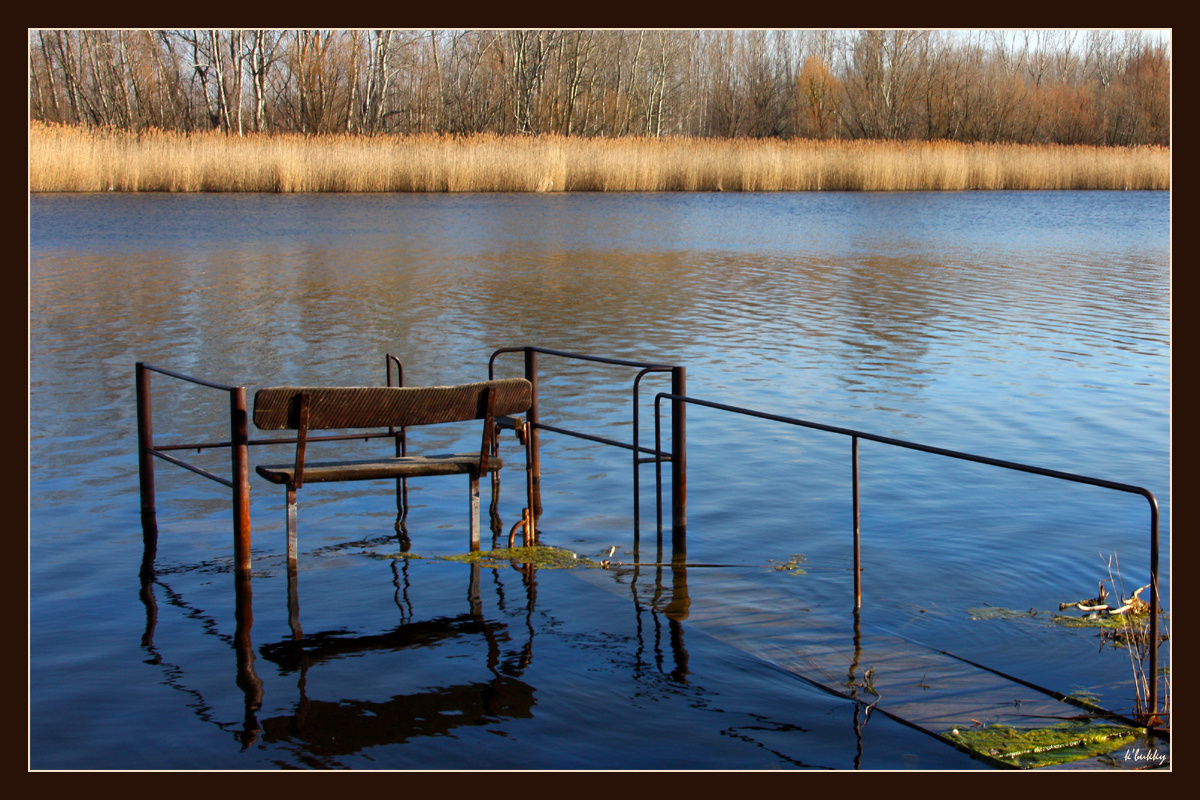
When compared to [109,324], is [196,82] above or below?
above

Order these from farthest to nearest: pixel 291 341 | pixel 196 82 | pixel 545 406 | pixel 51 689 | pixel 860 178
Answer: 1. pixel 196 82
2. pixel 860 178
3. pixel 291 341
4. pixel 545 406
5. pixel 51 689

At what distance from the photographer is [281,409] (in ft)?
20.2

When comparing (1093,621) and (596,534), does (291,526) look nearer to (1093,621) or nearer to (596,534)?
(596,534)

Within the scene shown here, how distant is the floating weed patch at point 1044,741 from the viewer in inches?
176

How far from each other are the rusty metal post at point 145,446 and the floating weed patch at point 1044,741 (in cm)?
505

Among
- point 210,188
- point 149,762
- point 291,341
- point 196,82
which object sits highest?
point 196,82

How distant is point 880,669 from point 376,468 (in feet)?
9.21

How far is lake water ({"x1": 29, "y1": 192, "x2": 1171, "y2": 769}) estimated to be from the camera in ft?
16.0

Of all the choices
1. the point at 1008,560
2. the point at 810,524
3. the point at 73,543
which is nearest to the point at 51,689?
the point at 73,543

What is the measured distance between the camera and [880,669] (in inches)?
214

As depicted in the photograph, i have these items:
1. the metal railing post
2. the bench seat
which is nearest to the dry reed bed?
the bench seat

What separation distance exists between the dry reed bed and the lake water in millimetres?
15388

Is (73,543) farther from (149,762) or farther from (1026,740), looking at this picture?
(1026,740)

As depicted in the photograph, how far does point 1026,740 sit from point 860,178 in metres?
38.7
